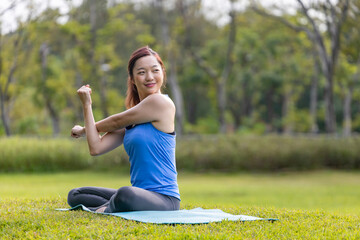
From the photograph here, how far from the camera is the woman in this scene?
13.8 feet

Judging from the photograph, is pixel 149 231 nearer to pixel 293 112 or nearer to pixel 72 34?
pixel 72 34

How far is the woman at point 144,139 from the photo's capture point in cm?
420

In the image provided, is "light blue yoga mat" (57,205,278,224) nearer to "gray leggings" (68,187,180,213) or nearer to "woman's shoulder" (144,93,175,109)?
"gray leggings" (68,187,180,213)

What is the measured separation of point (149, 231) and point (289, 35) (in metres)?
26.7

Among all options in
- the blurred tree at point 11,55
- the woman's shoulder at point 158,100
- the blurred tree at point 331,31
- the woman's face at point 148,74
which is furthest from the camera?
the blurred tree at point 11,55

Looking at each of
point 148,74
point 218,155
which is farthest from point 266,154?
point 148,74

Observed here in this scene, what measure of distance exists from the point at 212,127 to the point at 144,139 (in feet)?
94.9

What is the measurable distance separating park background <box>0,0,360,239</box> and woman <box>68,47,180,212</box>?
299 millimetres

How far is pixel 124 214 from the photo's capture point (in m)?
4.16

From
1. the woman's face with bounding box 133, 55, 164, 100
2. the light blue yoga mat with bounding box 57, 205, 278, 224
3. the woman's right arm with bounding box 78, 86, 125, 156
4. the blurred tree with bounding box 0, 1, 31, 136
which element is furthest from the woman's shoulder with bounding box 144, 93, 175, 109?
the blurred tree with bounding box 0, 1, 31, 136

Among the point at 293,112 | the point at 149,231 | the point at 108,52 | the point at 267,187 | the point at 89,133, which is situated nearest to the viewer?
the point at 149,231

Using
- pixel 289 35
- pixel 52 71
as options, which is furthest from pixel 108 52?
pixel 289 35

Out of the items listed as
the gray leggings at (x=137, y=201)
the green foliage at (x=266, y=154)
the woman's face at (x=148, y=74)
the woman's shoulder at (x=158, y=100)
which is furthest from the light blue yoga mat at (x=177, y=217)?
the green foliage at (x=266, y=154)

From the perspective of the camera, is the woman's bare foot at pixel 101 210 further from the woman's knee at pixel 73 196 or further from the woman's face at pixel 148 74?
the woman's face at pixel 148 74
